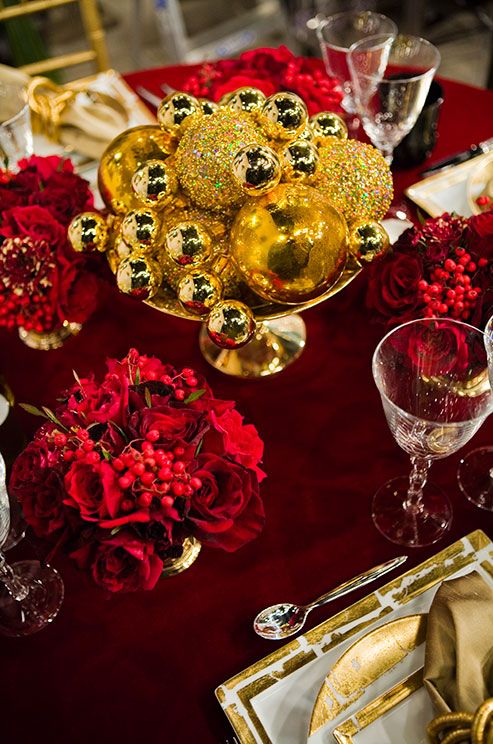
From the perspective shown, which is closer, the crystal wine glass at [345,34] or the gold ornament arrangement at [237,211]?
the gold ornament arrangement at [237,211]

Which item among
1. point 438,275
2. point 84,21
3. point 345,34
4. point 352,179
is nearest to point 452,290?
point 438,275

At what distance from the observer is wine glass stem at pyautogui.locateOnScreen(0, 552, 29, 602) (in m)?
0.67

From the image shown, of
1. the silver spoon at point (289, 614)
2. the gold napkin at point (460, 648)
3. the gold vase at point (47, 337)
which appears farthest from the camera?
the gold vase at point (47, 337)

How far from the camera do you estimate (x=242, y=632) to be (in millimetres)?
634

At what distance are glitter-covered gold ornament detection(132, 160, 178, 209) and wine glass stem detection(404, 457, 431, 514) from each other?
380 mm

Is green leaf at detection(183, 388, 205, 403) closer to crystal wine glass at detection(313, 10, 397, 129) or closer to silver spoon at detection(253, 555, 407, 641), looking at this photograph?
silver spoon at detection(253, 555, 407, 641)

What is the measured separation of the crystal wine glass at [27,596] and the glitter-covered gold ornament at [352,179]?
48 centimetres

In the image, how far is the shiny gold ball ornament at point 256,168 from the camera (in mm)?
633

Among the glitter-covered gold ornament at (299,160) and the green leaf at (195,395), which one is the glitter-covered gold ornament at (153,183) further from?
the green leaf at (195,395)

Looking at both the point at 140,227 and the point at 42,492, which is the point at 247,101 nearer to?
the point at 140,227

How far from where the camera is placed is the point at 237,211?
731 millimetres

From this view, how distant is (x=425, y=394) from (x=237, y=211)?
279 millimetres

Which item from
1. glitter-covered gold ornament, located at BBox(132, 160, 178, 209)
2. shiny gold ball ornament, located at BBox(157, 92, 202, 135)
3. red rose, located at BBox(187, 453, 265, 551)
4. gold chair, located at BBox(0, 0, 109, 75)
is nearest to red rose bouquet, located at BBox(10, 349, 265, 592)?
red rose, located at BBox(187, 453, 265, 551)

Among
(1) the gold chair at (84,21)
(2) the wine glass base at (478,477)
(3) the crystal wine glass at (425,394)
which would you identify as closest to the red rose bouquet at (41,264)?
(3) the crystal wine glass at (425,394)
